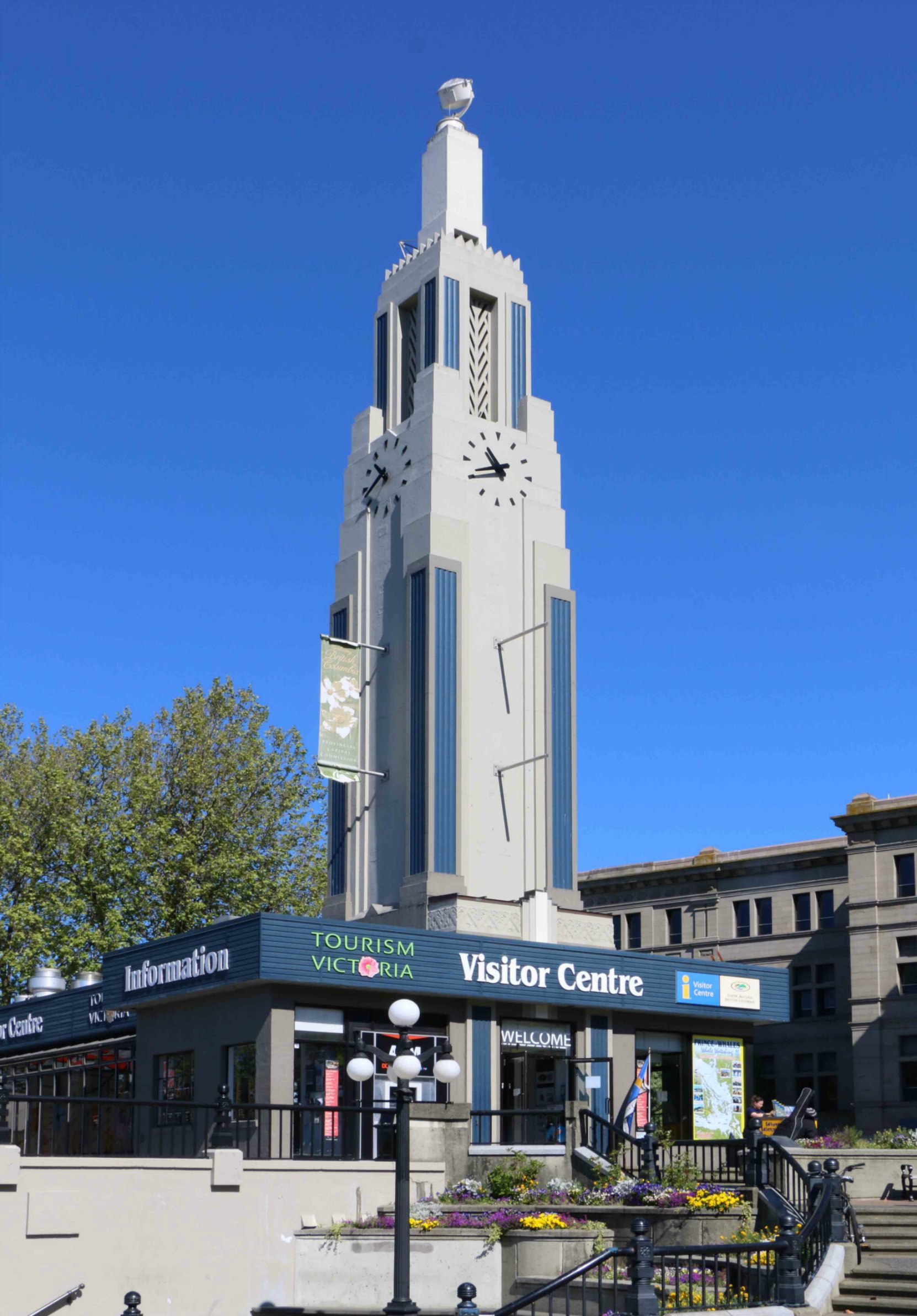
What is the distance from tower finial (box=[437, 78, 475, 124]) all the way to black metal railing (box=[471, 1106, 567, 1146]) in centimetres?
3008

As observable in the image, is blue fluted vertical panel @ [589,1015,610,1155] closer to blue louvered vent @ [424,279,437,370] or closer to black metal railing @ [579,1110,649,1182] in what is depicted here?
black metal railing @ [579,1110,649,1182]

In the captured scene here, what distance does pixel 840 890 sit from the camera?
72438 mm

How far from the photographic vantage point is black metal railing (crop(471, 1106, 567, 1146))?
107 ft

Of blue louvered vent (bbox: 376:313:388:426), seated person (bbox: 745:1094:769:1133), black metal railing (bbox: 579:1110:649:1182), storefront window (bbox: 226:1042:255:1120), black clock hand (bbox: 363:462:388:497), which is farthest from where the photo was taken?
blue louvered vent (bbox: 376:313:388:426)

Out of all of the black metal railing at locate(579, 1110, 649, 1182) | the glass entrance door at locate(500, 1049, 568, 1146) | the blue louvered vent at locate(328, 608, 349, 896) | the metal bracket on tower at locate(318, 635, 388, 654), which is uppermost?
the metal bracket on tower at locate(318, 635, 388, 654)

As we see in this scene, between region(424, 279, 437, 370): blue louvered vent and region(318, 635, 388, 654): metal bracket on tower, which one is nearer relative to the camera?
region(318, 635, 388, 654): metal bracket on tower

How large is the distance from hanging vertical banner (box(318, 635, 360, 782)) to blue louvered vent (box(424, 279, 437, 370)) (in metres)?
8.85

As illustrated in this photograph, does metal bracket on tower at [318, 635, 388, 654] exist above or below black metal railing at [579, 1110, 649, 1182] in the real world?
above

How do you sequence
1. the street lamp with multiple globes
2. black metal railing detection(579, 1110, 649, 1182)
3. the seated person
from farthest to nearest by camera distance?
the seated person → black metal railing detection(579, 1110, 649, 1182) → the street lamp with multiple globes

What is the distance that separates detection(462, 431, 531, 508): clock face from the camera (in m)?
42.9

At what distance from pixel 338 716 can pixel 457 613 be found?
13.8 feet

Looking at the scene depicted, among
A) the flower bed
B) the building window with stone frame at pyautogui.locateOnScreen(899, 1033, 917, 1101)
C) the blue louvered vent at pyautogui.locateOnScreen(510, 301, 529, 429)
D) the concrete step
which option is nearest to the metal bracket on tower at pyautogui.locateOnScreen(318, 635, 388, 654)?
the blue louvered vent at pyautogui.locateOnScreen(510, 301, 529, 429)

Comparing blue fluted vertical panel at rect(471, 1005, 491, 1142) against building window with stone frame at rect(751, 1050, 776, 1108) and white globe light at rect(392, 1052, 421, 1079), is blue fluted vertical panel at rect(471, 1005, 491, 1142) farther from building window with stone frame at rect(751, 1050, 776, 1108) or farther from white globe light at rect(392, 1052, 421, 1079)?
building window with stone frame at rect(751, 1050, 776, 1108)

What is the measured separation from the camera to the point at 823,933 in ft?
238
